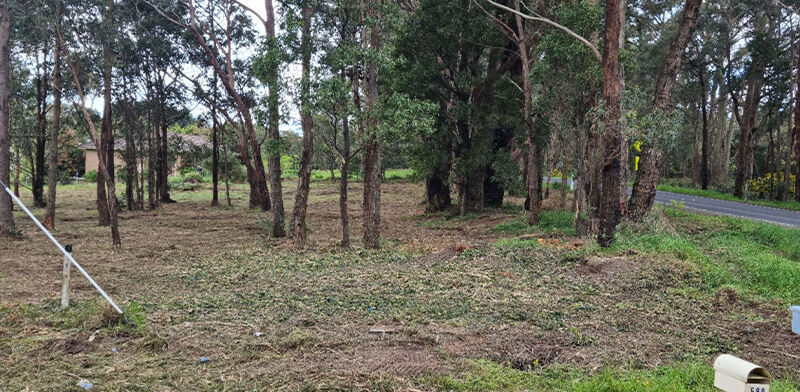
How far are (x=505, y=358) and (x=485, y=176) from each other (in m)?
16.8

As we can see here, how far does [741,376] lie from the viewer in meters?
3.23

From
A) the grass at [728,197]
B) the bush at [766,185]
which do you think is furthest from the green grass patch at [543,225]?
the bush at [766,185]

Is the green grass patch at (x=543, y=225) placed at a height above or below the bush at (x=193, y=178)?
below

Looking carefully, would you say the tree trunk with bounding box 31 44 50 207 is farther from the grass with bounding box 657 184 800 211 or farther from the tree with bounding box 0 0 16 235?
the grass with bounding box 657 184 800 211

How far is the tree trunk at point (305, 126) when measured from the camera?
12.4 meters

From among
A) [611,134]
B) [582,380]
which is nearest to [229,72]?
[611,134]

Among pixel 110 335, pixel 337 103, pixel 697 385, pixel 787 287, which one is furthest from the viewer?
pixel 337 103

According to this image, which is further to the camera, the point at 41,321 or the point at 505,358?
the point at 41,321

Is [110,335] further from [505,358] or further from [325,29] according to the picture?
[325,29]

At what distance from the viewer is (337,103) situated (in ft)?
40.9

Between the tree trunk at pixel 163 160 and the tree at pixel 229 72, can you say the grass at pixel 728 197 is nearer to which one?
the tree at pixel 229 72

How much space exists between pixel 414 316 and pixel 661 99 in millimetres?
9922

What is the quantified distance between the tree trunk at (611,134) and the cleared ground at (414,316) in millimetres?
602

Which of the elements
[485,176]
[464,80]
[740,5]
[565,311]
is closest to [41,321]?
[565,311]
